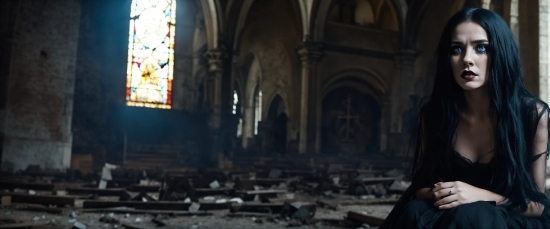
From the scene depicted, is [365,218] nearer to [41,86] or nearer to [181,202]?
[181,202]

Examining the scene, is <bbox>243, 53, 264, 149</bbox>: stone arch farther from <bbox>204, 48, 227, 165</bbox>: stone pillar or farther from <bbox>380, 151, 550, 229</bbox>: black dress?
<bbox>380, 151, 550, 229</bbox>: black dress

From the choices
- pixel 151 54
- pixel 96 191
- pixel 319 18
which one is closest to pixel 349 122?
pixel 319 18

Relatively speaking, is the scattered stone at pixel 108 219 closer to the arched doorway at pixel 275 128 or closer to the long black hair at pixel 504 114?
the long black hair at pixel 504 114

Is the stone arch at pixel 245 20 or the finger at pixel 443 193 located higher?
the stone arch at pixel 245 20

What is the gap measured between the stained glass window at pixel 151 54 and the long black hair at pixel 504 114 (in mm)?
22265

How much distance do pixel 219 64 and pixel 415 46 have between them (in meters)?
9.09

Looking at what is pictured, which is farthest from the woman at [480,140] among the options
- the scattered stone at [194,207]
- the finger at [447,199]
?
the scattered stone at [194,207]

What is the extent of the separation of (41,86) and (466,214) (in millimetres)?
15575

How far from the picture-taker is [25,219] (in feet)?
25.3

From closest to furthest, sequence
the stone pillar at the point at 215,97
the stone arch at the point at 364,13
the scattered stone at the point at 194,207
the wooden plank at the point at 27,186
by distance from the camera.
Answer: the scattered stone at the point at 194,207 < the wooden plank at the point at 27,186 < the stone pillar at the point at 215,97 < the stone arch at the point at 364,13

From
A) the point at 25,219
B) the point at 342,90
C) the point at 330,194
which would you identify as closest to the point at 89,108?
the point at 330,194

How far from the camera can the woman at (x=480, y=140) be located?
221 centimetres

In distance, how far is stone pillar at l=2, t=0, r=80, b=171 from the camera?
15266 mm

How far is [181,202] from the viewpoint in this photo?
920 cm
